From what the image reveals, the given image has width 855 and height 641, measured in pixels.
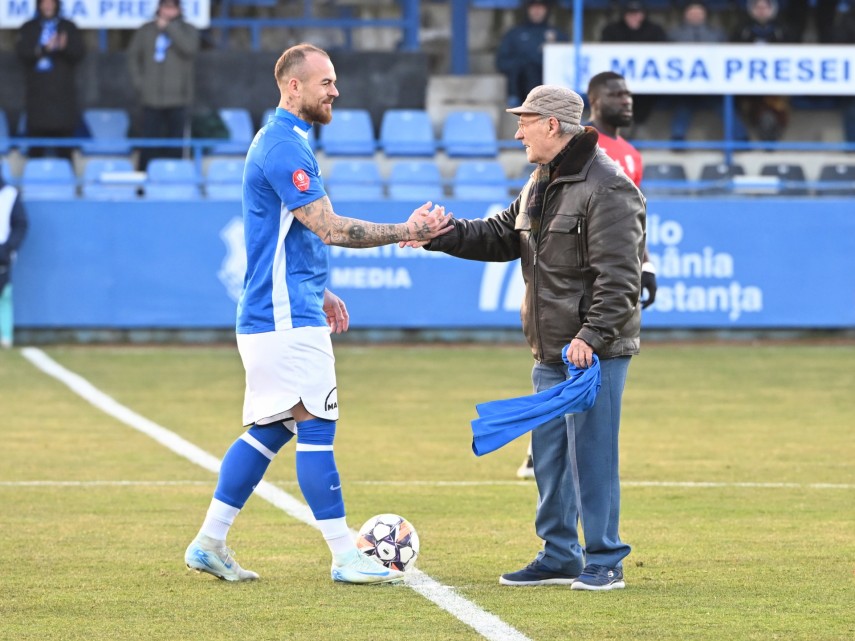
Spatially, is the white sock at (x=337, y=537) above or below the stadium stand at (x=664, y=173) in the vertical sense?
below

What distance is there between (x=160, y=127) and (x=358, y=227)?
14756 mm

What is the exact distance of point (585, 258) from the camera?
6.42 meters

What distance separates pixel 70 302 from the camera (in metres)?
18.0

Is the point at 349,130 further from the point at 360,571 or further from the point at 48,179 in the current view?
the point at 360,571

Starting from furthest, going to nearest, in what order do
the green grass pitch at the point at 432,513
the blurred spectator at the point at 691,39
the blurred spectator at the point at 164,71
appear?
the blurred spectator at the point at 691,39 → the blurred spectator at the point at 164,71 → the green grass pitch at the point at 432,513

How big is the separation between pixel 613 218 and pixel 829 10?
58.8 ft

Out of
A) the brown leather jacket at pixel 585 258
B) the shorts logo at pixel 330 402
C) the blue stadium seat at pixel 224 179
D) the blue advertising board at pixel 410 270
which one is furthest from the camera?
the blue stadium seat at pixel 224 179

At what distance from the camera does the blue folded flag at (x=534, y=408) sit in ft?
20.8

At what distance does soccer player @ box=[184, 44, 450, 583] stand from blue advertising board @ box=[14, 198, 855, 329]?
11.2 m

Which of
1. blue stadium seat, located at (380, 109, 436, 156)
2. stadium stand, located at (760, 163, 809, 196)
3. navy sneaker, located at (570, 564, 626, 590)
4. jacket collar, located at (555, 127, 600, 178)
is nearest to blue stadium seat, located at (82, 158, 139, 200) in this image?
blue stadium seat, located at (380, 109, 436, 156)

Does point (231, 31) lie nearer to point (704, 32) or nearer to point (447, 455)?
point (704, 32)

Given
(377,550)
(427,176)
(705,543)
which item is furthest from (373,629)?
(427,176)

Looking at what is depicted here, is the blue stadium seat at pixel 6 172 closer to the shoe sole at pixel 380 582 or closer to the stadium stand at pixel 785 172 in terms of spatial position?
the stadium stand at pixel 785 172

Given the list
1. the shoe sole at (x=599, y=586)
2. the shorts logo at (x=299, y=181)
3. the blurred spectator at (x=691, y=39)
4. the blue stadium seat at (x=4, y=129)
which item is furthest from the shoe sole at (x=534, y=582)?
the blurred spectator at (x=691, y=39)
